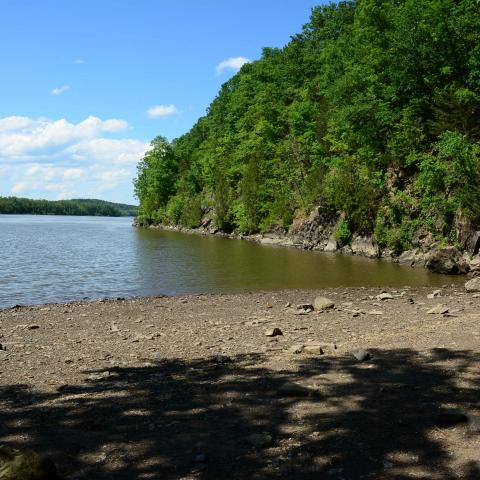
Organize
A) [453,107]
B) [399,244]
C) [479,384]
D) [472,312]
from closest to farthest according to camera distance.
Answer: [479,384], [472,312], [453,107], [399,244]

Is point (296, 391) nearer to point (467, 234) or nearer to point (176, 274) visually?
point (176, 274)

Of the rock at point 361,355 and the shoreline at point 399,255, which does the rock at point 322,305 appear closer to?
the rock at point 361,355

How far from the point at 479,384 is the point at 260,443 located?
3664 mm

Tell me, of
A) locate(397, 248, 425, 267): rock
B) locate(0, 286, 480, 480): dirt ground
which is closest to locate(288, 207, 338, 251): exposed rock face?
locate(397, 248, 425, 267): rock

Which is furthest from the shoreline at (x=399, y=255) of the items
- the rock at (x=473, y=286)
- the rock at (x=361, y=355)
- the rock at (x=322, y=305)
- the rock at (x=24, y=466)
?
the rock at (x=24, y=466)

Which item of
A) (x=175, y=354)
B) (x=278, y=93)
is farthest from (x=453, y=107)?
(x=278, y=93)

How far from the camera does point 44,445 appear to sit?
586cm

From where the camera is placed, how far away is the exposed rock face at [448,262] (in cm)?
2875

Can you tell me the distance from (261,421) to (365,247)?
124 ft

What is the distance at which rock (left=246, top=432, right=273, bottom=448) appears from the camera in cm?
557

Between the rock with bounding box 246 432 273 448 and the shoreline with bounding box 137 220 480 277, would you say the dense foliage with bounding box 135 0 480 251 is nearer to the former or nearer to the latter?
the shoreline with bounding box 137 220 480 277

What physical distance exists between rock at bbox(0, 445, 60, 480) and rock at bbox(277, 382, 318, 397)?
337 centimetres

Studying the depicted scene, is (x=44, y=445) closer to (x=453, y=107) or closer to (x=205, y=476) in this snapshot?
(x=205, y=476)

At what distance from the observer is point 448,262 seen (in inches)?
1141
